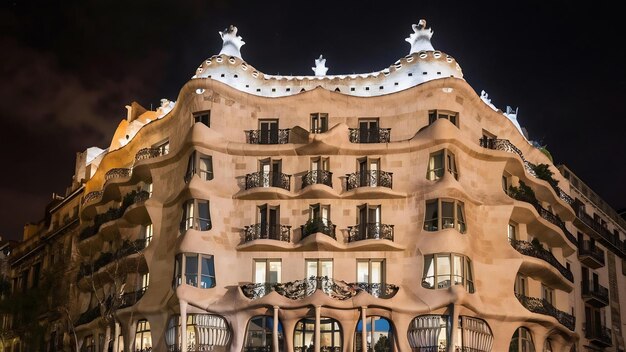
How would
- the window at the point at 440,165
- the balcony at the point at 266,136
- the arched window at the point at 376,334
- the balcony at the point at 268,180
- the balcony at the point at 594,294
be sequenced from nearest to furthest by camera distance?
the arched window at the point at 376,334 < the window at the point at 440,165 < the balcony at the point at 268,180 < the balcony at the point at 266,136 < the balcony at the point at 594,294

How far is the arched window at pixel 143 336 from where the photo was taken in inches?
1817

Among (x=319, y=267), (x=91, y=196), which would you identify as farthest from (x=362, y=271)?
(x=91, y=196)

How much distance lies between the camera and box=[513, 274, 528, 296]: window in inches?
1809

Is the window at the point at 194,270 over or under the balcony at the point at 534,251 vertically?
under

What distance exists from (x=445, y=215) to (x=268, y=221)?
27.2 ft

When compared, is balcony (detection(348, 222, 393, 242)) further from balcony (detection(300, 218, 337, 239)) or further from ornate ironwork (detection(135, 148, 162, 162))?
ornate ironwork (detection(135, 148, 162, 162))

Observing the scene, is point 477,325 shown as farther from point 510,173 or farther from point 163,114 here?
point 163,114

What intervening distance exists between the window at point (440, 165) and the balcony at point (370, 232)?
3215 mm

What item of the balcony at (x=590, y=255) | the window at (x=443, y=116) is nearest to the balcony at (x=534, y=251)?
the balcony at (x=590, y=255)

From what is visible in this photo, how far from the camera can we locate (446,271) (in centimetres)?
4241

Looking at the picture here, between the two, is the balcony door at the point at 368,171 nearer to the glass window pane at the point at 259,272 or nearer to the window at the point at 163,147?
the glass window pane at the point at 259,272

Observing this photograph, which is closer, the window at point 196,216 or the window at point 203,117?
the window at point 196,216

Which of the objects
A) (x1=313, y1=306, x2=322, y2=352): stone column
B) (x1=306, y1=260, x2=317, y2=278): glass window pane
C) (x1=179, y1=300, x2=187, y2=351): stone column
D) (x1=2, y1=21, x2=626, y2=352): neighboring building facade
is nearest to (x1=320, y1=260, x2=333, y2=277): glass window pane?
(x1=2, y1=21, x2=626, y2=352): neighboring building facade

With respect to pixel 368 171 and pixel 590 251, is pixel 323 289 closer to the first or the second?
pixel 368 171
